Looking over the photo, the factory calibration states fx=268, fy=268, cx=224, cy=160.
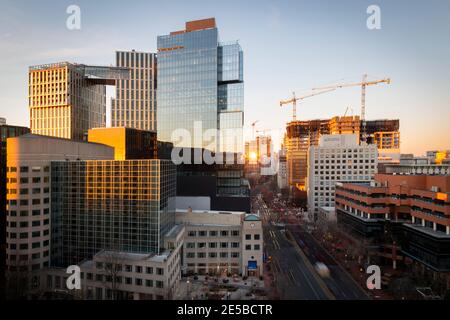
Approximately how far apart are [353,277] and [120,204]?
30.7 metres

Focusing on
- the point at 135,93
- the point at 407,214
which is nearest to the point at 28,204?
the point at 407,214

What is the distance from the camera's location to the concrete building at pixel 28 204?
31.3m

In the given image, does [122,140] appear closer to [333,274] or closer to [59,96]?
[59,96]

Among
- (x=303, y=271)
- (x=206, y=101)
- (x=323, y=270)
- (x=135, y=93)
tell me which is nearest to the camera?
(x=323, y=270)

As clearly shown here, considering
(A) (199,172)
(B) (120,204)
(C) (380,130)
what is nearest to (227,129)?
(A) (199,172)


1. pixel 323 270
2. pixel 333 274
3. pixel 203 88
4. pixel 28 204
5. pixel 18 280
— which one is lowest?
pixel 333 274

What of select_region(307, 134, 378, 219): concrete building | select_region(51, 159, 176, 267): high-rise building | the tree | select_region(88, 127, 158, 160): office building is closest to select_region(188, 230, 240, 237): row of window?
select_region(51, 159, 176, 267): high-rise building

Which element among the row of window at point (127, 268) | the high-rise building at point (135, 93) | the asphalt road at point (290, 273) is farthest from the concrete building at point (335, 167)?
the row of window at point (127, 268)

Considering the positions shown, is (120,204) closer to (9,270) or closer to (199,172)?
(9,270)

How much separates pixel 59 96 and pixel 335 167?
256 ft

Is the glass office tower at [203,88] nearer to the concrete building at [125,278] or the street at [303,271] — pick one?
the street at [303,271]

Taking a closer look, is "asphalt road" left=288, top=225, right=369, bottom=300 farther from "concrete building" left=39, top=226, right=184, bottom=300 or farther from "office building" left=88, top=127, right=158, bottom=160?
"office building" left=88, top=127, right=158, bottom=160

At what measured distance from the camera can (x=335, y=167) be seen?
241ft

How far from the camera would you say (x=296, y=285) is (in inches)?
1253
